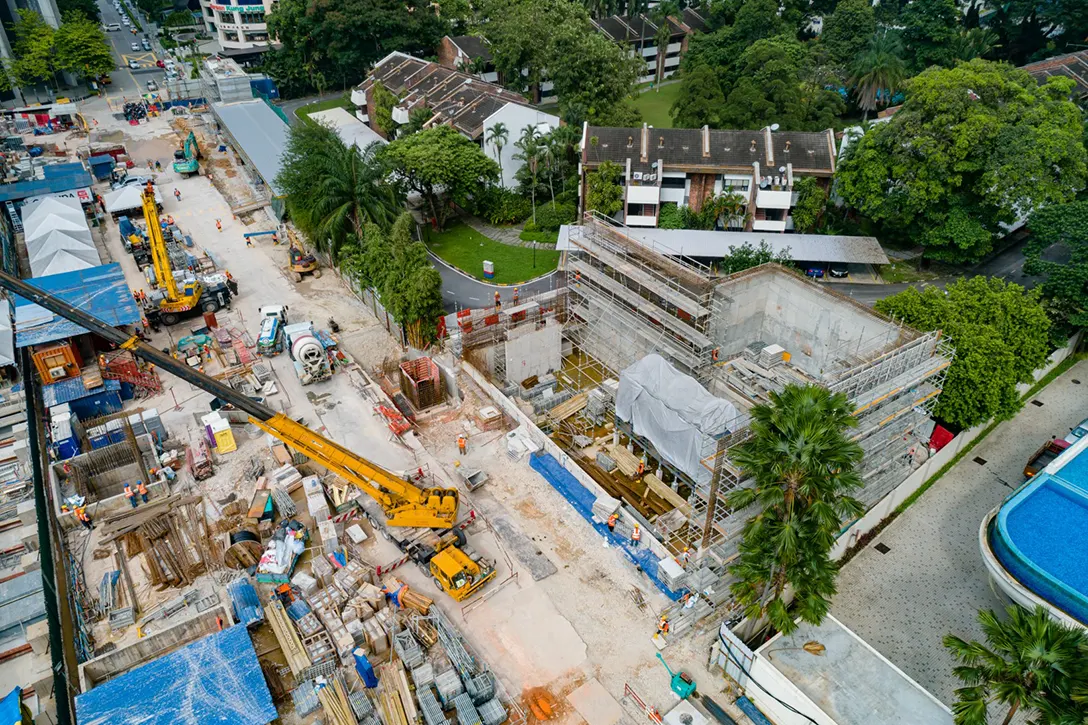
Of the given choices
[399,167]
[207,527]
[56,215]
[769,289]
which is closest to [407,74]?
[399,167]

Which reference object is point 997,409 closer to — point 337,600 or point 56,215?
point 337,600

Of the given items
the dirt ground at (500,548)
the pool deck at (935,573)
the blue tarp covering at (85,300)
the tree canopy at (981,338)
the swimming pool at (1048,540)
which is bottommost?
the pool deck at (935,573)

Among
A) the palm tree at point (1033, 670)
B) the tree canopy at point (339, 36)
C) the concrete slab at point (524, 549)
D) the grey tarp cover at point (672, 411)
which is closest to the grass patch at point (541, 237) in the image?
the grey tarp cover at point (672, 411)

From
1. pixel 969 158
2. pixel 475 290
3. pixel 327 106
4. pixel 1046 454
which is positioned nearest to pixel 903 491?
pixel 1046 454

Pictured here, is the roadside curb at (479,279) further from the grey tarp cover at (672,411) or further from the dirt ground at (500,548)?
the grey tarp cover at (672,411)

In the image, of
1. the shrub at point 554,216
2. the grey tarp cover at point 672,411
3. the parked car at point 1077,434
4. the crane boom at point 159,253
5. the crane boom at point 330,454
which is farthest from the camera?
the shrub at point 554,216

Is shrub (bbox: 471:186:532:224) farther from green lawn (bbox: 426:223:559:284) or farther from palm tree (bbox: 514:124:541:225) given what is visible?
green lawn (bbox: 426:223:559:284)
